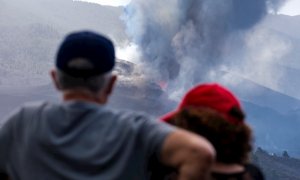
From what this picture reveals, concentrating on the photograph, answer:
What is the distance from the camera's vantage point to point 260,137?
12631cm

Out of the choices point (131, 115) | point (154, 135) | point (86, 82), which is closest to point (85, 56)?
point (86, 82)

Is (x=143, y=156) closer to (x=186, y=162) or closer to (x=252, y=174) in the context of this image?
(x=186, y=162)

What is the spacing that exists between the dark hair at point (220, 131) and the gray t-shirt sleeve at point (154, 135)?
1.19 ft

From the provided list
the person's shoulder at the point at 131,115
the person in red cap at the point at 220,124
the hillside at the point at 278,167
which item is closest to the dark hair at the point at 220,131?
the person in red cap at the point at 220,124

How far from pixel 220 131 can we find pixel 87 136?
0.62m

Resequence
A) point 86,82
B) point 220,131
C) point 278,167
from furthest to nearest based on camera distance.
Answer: point 278,167 < point 220,131 < point 86,82

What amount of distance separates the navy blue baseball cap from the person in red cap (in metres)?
0.44

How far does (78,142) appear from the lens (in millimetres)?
1919

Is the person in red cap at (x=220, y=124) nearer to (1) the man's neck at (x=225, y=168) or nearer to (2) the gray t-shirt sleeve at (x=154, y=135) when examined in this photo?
(1) the man's neck at (x=225, y=168)

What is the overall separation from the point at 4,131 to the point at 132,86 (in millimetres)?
87869

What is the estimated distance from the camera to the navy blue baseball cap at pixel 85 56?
6.63ft

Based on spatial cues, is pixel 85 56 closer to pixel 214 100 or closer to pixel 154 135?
pixel 154 135

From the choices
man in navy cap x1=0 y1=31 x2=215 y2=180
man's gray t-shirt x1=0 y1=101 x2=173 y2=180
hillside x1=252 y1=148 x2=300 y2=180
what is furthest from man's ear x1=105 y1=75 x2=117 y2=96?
hillside x1=252 y1=148 x2=300 y2=180

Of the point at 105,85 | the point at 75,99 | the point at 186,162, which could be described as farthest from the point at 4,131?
the point at 186,162
